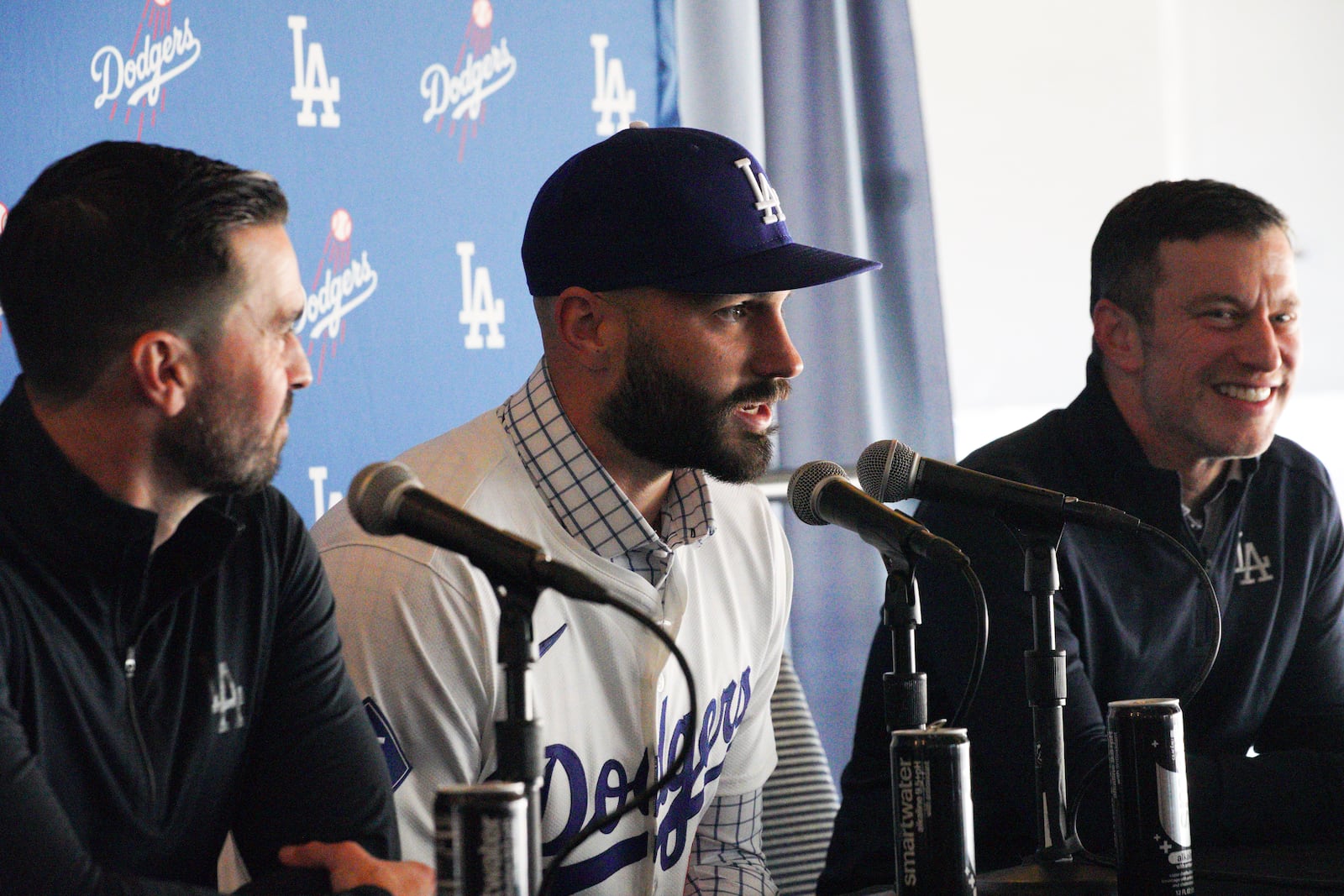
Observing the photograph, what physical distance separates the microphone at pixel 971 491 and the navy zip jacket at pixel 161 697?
58 centimetres

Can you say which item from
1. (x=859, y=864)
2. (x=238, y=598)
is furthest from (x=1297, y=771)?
(x=238, y=598)

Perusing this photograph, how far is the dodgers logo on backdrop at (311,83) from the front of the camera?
240 centimetres

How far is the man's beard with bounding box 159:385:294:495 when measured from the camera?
127 centimetres

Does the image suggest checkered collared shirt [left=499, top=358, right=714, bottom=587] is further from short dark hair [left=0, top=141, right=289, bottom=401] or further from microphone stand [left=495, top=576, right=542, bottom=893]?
microphone stand [left=495, top=576, right=542, bottom=893]

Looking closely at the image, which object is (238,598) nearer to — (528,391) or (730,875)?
(528,391)

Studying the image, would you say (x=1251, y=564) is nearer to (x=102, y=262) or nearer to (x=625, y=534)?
(x=625, y=534)

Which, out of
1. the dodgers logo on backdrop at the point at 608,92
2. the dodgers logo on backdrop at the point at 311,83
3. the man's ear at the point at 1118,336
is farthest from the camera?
the dodgers logo on backdrop at the point at 608,92

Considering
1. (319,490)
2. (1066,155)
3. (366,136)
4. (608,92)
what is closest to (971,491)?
(319,490)

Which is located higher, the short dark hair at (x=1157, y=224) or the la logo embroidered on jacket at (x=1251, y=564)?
the short dark hair at (x=1157, y=224)

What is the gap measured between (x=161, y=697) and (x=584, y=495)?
53 centimetres

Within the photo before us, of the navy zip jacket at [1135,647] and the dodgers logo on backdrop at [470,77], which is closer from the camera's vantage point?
the navy zip jacket at [1135,647]

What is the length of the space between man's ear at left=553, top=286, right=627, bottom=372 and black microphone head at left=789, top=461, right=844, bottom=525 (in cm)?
41

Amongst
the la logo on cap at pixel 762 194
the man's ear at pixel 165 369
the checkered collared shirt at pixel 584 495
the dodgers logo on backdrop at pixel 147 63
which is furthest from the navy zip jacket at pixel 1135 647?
the dodgers logo on backdrop at pixel 147 63

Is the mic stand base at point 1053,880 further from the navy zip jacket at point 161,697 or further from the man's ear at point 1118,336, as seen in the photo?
the man's ear at point 1118,336
